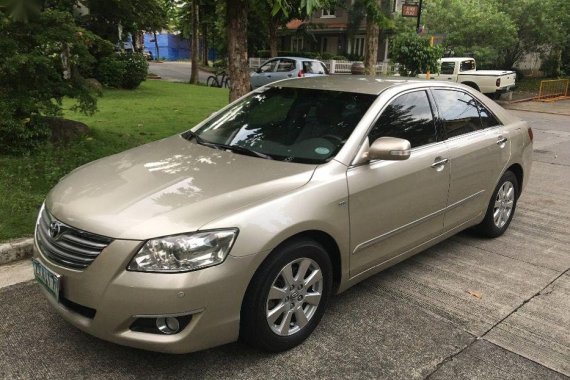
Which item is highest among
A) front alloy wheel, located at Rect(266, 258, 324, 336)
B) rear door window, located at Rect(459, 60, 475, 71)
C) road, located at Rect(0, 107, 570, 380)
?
rear door window, located at Rect(459, 60, 475, 71)

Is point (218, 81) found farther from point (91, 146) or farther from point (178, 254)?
point (178, 254)

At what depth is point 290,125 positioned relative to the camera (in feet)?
12.5

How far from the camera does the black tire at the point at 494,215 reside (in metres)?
4.90

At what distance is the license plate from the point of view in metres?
2.78

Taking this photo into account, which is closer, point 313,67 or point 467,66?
point 313,67

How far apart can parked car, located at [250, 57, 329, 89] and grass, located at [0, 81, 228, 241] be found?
4.62 metres

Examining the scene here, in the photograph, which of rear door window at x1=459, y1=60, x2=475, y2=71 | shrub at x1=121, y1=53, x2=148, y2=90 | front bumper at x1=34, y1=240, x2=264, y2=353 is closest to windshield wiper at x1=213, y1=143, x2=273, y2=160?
front bumper at x1=34, y1=240, x2=264, y2=353

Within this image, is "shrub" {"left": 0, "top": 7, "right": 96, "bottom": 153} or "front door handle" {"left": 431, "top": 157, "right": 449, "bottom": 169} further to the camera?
"shrub" {"left": 0, "top": 7, "right": 96, "bottom": 153}

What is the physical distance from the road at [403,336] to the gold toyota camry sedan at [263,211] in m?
0.22

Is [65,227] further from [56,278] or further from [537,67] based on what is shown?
[537,67]

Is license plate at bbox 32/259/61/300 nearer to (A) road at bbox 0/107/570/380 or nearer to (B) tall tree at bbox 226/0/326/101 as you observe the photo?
(A) road at bbox 0/107/570/380

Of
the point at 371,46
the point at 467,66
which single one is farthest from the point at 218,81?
the point at 467,66

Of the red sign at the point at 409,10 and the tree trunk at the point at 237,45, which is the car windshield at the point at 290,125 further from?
the red sign at the point at 409,10

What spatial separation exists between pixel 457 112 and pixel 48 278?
340cm
